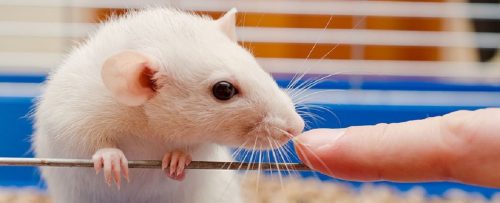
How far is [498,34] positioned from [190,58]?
223 centimetres

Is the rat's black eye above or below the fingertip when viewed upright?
above

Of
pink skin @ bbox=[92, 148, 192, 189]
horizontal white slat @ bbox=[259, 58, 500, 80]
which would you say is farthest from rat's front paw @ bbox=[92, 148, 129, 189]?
horizontal white slat @ bbox=[259, 58, 500, 80]

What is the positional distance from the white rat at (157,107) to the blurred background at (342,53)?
2.13ft

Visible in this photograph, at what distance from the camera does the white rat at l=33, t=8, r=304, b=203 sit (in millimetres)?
1111

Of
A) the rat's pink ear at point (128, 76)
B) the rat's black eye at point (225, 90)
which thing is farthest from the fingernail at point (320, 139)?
the rat's pink ear at point (128, 76)

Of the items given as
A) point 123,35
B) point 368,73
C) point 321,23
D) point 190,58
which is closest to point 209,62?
point 190,58

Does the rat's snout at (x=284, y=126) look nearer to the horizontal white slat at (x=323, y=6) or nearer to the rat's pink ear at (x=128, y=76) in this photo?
the rat's pink ear at (x=128, y=76)

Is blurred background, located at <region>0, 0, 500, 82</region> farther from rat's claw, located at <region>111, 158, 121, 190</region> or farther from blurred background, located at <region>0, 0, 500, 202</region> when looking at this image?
rat's claw, located at <region>111, 158, 121, 190</region>

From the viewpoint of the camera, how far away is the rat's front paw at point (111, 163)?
1070 mm

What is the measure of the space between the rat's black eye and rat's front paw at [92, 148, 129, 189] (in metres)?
0.17

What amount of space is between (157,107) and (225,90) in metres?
0.11

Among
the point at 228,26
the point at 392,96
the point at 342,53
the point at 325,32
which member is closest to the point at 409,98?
the point at 392,96

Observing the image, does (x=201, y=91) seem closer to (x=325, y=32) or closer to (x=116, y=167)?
(x=116, y=167)

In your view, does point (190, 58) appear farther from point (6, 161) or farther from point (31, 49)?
point (31, 49)
